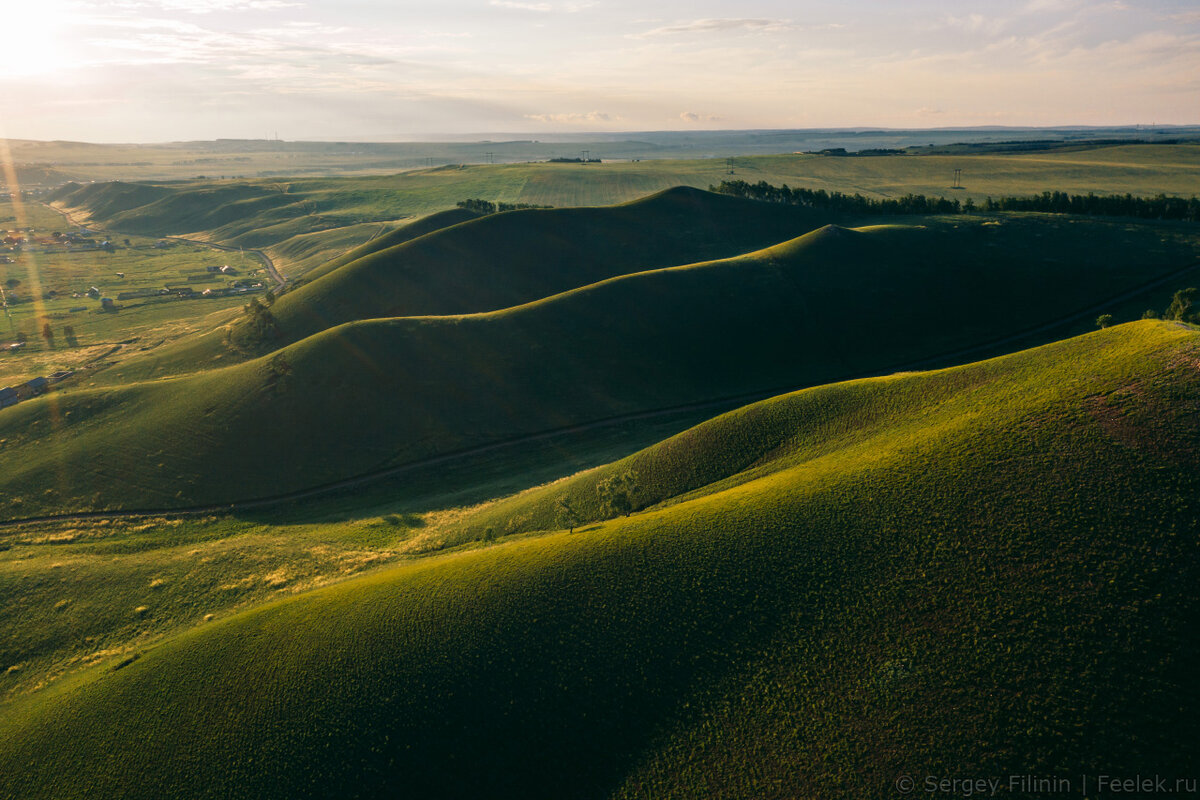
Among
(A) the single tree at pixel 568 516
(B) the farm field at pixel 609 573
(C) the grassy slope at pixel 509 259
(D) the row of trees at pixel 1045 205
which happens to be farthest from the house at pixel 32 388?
(D) the row of trees at pixel 1045 205

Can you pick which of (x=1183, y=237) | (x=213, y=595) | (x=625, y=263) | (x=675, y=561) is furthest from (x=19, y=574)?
(x=1183, y=237)

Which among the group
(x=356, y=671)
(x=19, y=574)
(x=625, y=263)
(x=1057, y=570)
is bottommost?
(x=19, y=574)

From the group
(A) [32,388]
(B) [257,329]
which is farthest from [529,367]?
(A) [32,388]

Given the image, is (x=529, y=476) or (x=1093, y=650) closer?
(x=1093, y=650)

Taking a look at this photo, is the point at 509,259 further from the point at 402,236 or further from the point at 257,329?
the point at 257,329

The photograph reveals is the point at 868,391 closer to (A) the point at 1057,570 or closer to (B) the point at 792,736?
(A) the point at 1057,570

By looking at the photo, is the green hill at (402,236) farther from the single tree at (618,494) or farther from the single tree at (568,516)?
the single tree at (618,494)

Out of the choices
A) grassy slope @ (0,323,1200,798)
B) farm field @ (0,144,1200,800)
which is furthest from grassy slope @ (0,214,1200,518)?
grassy slope @ (0,323,1200,798)
